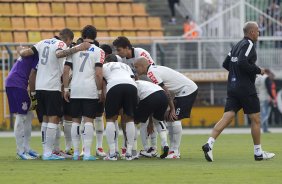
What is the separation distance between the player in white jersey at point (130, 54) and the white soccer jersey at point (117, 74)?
415mm

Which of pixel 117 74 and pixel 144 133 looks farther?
pixel 144 133

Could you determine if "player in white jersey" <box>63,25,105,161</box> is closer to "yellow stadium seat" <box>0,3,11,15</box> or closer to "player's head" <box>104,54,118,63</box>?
"player's head" <box>104,54,118,63</box>

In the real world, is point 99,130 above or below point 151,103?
below

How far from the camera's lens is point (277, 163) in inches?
589

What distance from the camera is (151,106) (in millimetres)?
16109

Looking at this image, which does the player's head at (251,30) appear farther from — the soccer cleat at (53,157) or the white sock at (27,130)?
the white sock at (27,130)

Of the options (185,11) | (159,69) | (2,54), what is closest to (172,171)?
(159,69)

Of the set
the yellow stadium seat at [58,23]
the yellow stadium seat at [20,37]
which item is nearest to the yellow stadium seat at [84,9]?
the yellow stadium seat at [58,23]

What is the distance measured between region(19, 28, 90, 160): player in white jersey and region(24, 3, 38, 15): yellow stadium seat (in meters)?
17.7

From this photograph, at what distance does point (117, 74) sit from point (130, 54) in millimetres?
1040

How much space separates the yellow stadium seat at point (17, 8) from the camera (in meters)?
33.7

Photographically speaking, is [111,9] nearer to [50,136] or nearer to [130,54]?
[130,54]

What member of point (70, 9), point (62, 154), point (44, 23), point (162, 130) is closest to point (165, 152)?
point (162, 130)

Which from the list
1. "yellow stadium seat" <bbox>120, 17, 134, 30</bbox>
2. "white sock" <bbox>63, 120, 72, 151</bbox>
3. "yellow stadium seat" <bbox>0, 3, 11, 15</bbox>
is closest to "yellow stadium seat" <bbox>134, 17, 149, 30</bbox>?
"yellow stadium seat" <bbox>120, 17, 134, 30</bbox>
